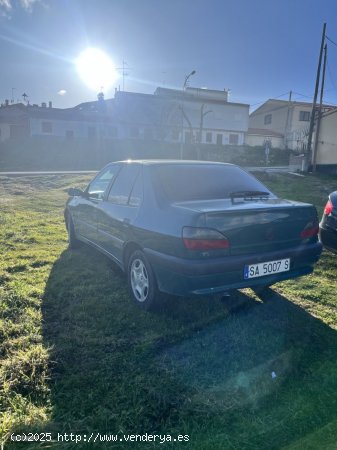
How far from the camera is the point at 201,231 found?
10.1 ft

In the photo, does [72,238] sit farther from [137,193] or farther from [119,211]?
[137,193]

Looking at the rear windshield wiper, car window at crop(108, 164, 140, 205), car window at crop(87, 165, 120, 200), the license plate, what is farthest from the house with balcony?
the license plate

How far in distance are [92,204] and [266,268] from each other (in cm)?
282

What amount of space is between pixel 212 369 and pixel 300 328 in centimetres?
117

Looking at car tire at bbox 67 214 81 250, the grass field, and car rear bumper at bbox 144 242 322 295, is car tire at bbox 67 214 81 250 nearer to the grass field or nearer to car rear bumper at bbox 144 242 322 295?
the grass field

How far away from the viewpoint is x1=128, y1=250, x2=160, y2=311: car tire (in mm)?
3562

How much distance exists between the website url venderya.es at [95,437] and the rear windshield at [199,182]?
6.93ft

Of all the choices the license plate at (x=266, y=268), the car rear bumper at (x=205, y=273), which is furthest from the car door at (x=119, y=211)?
the license plate at (x=266, y=268)

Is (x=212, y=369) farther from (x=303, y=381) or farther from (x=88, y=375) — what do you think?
(x=88, y=375)

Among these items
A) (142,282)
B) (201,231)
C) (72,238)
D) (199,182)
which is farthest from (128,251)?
(72,238)

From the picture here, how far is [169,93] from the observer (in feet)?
168

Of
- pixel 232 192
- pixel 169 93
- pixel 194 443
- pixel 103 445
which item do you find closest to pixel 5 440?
pixel 103 445

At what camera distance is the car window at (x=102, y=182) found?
4.91 meters

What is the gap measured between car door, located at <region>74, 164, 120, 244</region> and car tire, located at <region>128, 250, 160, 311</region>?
4.36 ft
